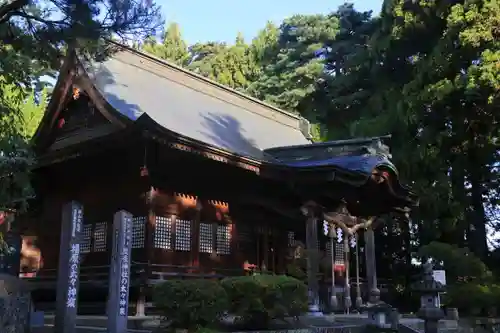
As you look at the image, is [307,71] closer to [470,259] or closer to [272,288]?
[470,259]

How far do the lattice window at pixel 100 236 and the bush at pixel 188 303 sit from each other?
5.79 metres

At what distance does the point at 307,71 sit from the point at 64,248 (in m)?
25.9

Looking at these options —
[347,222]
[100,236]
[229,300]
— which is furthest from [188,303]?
[347,222]

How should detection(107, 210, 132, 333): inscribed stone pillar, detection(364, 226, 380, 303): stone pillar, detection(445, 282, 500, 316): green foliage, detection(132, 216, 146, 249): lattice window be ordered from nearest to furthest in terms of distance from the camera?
1. detection(107, 210, 132, 333): inscribed stone pillar
2. detection(132, 216, 146, 249): lattice window
3. detection(364, 226, 380, 303): stone pillar
4. detection(445, 282, 500, 316): green foliage

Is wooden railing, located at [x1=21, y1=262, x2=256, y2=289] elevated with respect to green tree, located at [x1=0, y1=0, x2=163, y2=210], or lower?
lower

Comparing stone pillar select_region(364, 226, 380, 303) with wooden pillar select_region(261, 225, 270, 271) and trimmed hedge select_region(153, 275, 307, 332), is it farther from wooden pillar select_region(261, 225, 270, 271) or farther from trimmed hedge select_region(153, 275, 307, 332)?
trimmed hedge select_region(153, 275, 307, 332)

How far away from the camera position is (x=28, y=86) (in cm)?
916

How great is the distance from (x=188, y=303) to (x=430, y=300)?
601 cm

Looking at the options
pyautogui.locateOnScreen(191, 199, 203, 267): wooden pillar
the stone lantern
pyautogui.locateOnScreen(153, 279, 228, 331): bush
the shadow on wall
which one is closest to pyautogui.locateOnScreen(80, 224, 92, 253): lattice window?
pyautogui.locateOnScreen(191, 199, 203, 267): wooden pillar

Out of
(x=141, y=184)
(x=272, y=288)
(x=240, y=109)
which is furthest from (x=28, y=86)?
(x=240, y=109)

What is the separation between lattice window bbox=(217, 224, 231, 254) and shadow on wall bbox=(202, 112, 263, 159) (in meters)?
2.10

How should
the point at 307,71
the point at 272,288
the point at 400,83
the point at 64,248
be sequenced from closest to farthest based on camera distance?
the point at 64,248, the point at 272,288, the point at 400,83, the point at 307,71

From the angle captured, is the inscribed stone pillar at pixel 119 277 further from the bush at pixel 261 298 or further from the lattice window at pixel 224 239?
the lattice window at pixel 224 239

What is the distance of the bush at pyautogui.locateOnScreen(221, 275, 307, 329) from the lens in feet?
28.1
